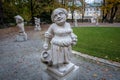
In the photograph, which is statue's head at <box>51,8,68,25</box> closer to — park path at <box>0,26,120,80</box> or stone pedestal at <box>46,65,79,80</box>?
stone pedestal at <box>46,65,79,80</box>

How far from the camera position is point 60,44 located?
4.34 metres

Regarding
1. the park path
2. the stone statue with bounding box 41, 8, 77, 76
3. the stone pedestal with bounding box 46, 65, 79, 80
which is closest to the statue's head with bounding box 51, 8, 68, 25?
the stone statue with bounding box 41, 8, 77, 76

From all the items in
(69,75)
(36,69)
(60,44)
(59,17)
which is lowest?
(36,69)

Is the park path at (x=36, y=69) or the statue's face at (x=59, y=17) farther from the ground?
the statue's face at (x=59, y=17)

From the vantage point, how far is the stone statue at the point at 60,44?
14.3 ft

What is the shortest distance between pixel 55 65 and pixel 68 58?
39 cm

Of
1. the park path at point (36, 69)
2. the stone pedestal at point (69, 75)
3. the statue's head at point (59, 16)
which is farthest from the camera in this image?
the park path at point (36, 69)

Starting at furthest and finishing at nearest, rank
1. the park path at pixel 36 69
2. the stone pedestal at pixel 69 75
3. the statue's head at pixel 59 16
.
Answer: the park path at pixel 36 69
the stone pedestal at pixel 69 75
the statue's head at pixel 59 16

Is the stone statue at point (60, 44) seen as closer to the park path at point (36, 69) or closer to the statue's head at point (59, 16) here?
the statue's head at point (59, 16)

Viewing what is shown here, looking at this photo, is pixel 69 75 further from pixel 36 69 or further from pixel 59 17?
pixel 36 69

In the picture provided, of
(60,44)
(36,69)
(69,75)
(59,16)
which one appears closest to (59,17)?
(59,16)

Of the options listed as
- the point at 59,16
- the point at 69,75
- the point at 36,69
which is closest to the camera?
the point at 59,16

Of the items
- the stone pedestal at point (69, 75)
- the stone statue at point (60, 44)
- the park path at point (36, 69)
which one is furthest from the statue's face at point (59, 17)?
the park path at point (36, 69)

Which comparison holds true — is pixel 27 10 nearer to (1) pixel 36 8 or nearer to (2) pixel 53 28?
(1) pixel 36 8
